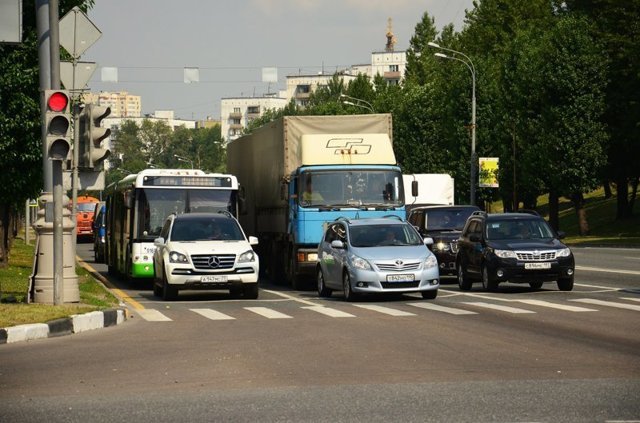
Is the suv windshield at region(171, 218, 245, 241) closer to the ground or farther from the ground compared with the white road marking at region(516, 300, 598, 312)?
farther from the ground

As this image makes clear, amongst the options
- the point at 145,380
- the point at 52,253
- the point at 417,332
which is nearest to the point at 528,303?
the point at 417,332

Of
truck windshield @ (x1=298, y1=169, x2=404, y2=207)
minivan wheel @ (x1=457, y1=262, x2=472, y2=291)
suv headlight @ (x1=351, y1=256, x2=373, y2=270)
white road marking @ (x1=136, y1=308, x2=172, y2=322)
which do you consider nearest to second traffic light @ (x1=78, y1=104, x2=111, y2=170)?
white road marking @ (x1=136, y1=308, x2=172, y2=322)

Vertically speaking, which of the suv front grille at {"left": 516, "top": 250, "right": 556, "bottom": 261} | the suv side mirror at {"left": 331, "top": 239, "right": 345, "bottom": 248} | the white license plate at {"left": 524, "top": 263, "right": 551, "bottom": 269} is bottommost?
the white license plate at {"left": 524, "top": 263, "right": 551, "bottom": 269}

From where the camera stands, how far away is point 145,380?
40.1 ft

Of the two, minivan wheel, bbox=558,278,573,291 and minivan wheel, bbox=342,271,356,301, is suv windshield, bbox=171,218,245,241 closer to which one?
minivan wheel, bbox=342,271,356,301

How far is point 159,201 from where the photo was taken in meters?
32.6

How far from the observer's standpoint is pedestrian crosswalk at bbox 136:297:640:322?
21375mm

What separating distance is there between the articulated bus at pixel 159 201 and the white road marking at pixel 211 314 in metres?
8.61

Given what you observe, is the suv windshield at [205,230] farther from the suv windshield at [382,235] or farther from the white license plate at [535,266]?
the white license plate at [535,266]

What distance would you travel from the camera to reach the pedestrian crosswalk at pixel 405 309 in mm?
21375

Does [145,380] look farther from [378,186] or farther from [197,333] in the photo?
[378,186]

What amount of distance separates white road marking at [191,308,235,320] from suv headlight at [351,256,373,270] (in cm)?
299

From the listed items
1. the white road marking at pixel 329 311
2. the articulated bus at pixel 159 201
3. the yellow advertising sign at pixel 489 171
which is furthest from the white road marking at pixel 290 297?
the yellow advertising sign at pixel 489 171

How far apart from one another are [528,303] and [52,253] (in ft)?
26.0
